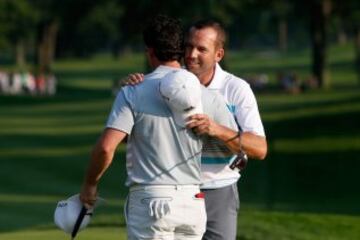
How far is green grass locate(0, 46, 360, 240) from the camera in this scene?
47.9 feet

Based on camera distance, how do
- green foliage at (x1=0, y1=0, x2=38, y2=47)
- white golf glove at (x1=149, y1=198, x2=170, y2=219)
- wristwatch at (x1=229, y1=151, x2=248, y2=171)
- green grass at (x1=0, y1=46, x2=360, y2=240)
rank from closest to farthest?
white golf glove at (x1=149, y1=198, x2=170, y2=219) → wristwatch at (x1=229, y1=151, x2=248, y2=171) → green grass at (x1=0, y1=46, x2=360, y2=240) → green foliage at (x1=0, y1=0, x2=38, y2=47)

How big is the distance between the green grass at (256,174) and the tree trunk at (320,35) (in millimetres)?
10885

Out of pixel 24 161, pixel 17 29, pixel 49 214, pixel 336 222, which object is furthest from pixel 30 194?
pixel 17 29

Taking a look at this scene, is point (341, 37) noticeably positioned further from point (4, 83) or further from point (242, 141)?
point (242, 141)

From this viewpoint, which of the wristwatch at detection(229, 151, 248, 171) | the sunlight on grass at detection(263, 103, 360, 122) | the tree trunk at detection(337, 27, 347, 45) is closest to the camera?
the wristwatch at detection(229, 151, 248, 171)

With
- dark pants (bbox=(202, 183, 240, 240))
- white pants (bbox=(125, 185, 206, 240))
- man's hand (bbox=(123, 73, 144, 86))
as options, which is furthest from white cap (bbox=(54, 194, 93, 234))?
dark pants (bbox=(202, 183, 240, 240))

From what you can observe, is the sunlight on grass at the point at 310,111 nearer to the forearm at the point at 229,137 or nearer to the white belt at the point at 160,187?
the forearm at the point at 229,137

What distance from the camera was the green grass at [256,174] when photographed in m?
14.6

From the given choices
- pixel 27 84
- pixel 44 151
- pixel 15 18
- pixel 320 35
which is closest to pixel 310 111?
pixel 44 151

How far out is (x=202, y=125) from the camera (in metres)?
6.42

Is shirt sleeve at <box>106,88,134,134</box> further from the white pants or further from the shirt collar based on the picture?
the white pants

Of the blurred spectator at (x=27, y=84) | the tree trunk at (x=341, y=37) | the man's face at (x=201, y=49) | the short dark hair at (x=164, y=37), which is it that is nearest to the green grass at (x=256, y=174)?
the man's face at (x=201, y=49)

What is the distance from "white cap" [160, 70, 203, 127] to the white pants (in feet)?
1.24

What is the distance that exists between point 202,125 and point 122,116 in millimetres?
425
